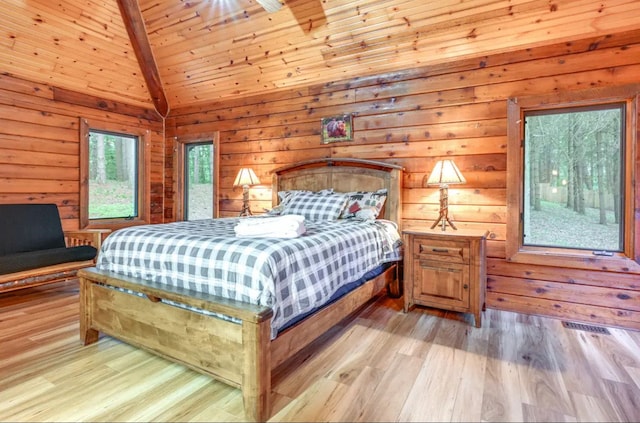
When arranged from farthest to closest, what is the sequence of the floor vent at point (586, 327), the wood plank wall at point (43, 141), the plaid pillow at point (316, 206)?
1. the wood plank wall at point (43, 141)
2. the plaid pillow at point (316, 206)
3. the floor vent at point (586, 327)

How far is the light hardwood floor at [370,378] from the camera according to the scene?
5.14 ft

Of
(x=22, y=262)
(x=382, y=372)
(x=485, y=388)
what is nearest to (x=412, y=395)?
(x=382, y=372)

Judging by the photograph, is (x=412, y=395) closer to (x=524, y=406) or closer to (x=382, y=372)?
(x=382, y=372)

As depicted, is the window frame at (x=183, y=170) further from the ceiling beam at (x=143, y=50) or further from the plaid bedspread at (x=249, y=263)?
the plaid bedspread at (x=249, y=263)

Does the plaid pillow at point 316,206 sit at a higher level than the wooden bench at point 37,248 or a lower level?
higher

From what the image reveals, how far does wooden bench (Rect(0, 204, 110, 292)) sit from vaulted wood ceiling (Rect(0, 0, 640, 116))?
5.04ft

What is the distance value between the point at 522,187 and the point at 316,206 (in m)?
1.86

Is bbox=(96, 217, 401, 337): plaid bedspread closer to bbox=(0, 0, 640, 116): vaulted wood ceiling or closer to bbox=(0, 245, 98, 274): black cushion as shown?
bbox=(0, 245, 98, 274): black cushion

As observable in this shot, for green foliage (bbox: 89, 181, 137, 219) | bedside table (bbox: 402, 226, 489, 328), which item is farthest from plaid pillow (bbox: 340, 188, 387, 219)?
green foliage (bbox: 89, 181, 137, 219)

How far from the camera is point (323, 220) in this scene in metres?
3.12

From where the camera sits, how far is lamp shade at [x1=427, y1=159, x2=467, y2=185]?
9.41 feet

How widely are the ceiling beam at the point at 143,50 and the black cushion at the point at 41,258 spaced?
248cm

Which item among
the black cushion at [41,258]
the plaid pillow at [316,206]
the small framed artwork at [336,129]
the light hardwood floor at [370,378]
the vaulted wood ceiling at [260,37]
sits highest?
the vaulted wood ceiling at [260,37]

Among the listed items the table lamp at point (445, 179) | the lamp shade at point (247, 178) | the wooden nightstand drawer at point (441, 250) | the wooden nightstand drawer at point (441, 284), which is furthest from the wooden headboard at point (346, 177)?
the wooden nightstand drawer at point (441, 284)
